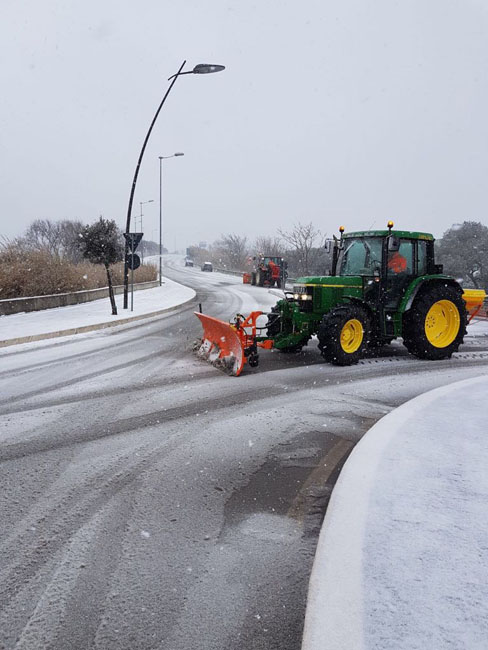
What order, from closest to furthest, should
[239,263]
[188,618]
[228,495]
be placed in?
[188,618], [228,495], [239,263]

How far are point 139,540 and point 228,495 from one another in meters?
0.74

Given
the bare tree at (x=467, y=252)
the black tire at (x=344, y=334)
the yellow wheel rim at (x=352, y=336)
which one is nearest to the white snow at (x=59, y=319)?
the black tire at (x=344, y=334)

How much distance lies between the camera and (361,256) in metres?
8.29

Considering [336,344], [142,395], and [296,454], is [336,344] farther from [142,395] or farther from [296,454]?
[296,454]

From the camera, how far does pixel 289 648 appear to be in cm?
184

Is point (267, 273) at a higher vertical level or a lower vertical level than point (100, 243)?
lower

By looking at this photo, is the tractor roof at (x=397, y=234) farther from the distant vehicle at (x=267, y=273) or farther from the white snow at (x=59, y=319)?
the distant vehicle at (x=267, y=273)

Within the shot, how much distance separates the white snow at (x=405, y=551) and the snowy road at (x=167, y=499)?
18 centimetres

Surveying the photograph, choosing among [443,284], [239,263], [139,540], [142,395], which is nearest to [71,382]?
[142,395]

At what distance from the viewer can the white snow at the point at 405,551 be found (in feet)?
5.96

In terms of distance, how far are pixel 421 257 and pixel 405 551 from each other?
6975 mm

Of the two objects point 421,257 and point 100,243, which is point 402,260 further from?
point 100,243

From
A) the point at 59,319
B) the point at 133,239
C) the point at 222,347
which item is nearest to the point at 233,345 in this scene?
the point at 222,347

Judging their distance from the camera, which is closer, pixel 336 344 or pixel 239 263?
pixel 336 344
